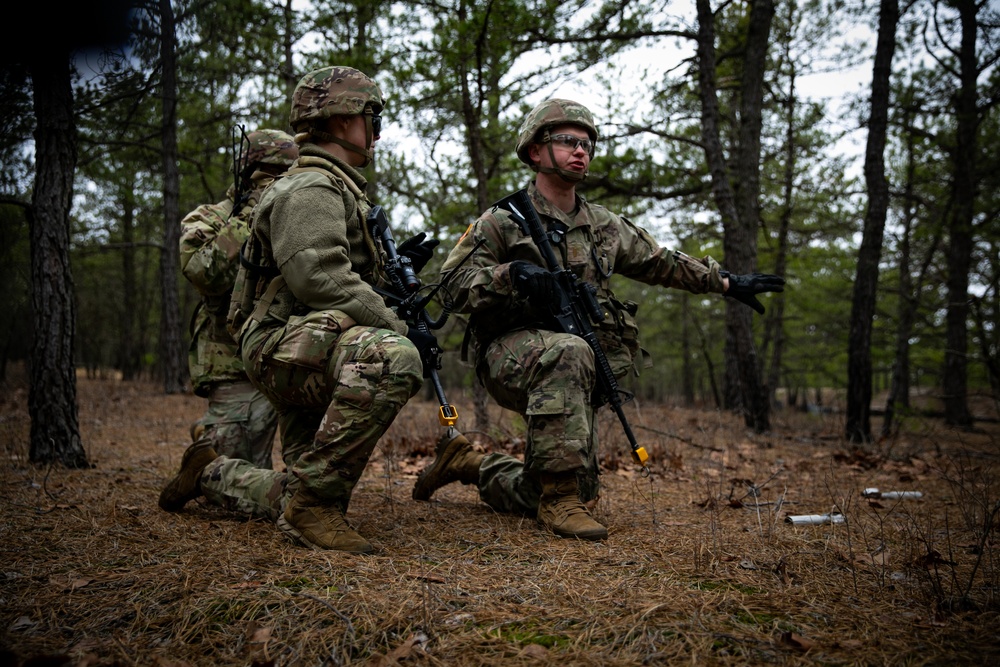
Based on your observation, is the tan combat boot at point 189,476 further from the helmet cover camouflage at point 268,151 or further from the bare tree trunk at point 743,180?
the bare tree trunk at point 743,180

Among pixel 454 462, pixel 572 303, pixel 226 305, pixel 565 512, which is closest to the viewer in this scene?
pixel 565 512

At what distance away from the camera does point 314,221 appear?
296cm

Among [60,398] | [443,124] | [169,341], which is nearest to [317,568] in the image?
[60,398]

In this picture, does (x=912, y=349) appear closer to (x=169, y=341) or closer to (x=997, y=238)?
(x=997, y=238)

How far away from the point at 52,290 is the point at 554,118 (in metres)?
3.86

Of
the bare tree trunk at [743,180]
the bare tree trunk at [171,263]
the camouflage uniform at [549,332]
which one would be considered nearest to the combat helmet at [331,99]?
the camouflage uniform at [549,332]

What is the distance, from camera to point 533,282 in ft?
11.5

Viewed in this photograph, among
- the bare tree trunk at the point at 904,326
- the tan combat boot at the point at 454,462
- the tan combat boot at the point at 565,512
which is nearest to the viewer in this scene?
the tan combat boot at the point at 565,512

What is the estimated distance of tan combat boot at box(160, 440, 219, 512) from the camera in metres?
3.66

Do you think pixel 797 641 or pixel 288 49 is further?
pixel 288 49

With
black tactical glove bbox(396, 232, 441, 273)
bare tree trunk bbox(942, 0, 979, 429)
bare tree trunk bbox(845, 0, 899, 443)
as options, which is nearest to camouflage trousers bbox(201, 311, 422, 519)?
black tactical glove bbox(396, 232, 441, 273)

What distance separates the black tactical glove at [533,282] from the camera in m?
3.50

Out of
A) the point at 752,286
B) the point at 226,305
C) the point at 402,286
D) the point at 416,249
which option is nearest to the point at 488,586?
the point at 402,286

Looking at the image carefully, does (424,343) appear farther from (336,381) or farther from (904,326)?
(904,326)
